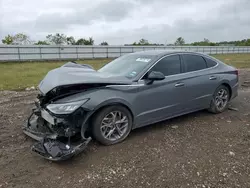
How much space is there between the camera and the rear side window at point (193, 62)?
Answer: 4.57 metres

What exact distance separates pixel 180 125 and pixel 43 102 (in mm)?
2645

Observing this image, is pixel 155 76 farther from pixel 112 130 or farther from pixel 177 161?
pixel 177 161

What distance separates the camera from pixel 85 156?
3312 millimetres

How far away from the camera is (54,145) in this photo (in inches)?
121

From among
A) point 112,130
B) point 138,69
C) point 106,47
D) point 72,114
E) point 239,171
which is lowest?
point 239,171

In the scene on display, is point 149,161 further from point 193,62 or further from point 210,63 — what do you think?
point 210,63

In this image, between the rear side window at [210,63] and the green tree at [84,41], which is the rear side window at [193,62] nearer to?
the rear side window at [210,63]

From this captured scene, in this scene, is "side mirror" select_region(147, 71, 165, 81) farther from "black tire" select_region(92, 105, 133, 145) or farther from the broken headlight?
the broken headlight

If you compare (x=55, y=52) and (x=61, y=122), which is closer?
(x=61, y=122)

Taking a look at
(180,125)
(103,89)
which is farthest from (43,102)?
(180,125)

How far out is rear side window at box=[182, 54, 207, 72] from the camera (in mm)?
4574

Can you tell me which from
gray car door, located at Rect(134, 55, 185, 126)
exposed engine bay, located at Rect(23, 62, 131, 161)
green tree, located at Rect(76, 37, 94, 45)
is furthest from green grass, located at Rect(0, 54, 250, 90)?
green tree, located at Rect(76, 37, 94, 45)

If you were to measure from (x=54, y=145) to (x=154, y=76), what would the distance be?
191 cm

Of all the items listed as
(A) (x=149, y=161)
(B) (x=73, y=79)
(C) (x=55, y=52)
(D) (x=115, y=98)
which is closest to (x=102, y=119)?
(D) (x=115, y=98)
